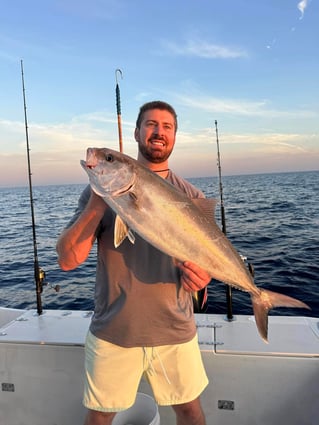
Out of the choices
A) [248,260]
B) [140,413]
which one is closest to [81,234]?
[140,413]

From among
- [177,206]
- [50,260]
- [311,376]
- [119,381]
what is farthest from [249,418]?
[50,260]

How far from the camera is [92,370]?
2674 millimetres

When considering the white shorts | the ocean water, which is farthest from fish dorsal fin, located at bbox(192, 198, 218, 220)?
the ocean water

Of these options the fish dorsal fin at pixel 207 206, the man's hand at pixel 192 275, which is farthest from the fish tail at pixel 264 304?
the fish dorsal fin at pixel 207 206

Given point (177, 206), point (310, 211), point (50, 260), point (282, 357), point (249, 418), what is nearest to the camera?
point (177, 206)

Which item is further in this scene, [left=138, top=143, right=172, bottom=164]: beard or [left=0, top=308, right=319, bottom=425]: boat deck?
[left=0, top=308, right=319, bottom=425]: boat deck

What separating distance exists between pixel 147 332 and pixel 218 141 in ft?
13.5

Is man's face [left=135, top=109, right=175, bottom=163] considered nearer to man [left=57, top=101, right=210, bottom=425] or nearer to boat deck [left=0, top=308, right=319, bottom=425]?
man [left=57, top=101, right=210, bottom=425]

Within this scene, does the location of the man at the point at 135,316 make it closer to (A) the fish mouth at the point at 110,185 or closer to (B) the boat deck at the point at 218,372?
(A) the fish mouth at the point at 110,185

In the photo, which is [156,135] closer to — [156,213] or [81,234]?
[156,213]

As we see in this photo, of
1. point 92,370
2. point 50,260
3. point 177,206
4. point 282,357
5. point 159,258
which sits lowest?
point 50,260

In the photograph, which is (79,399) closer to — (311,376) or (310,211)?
(311,376)

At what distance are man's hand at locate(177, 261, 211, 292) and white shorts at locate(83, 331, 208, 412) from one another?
57cm

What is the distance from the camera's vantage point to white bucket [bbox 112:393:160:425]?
3.27 metres
